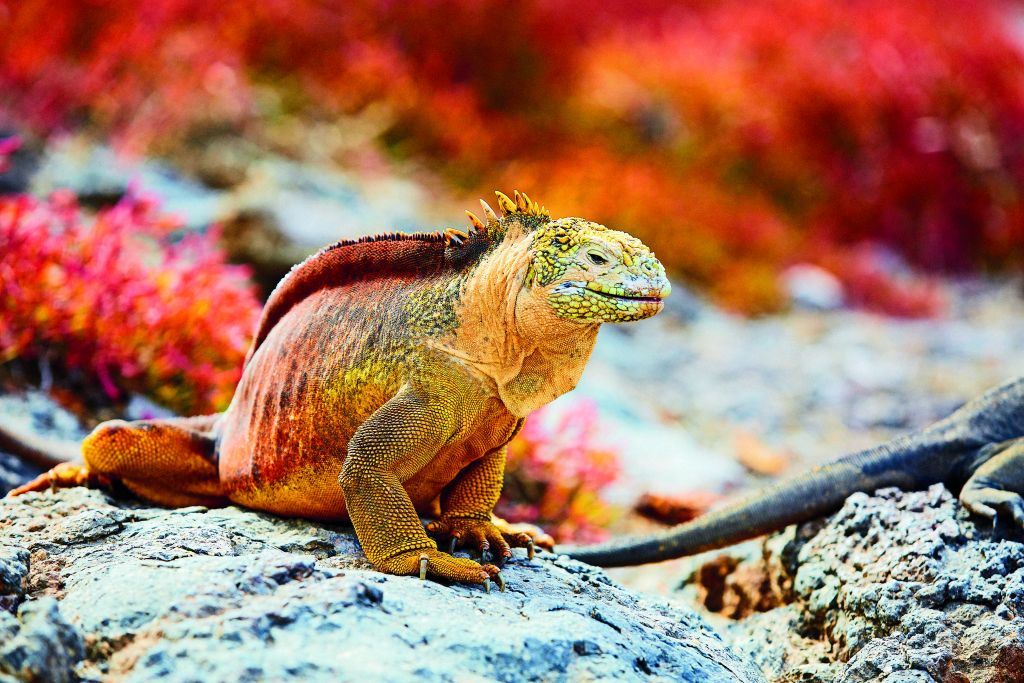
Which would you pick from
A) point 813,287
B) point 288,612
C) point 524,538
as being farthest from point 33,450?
point 813,287

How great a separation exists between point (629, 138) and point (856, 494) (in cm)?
828

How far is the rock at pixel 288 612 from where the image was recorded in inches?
88.2

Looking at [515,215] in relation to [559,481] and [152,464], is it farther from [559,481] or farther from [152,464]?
[559,481]

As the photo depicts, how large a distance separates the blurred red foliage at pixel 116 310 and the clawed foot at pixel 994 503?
3.16 meters

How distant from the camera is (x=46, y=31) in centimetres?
751

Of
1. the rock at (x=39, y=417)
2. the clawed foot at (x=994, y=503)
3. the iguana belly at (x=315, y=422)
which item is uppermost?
the clawed foot at (x=994, y=503)

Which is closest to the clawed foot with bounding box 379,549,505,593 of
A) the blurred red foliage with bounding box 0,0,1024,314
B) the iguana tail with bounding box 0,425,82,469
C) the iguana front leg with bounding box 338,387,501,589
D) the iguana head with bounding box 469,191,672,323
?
the iguana front leg with bounding box 338,387,501,589

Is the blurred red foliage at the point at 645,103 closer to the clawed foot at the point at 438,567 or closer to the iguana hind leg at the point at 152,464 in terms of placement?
the iguana hind leg at the point at 152,464

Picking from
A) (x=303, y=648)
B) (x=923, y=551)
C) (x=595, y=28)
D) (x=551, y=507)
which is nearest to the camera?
(x=303, y=648)

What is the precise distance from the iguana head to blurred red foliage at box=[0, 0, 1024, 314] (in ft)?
18.1

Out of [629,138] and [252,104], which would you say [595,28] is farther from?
[252,104]

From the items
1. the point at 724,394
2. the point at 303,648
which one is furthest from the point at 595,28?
the point at 303,648

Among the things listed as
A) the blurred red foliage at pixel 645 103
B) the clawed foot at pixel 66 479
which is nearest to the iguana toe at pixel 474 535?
the clawed foot at pixel 66 479

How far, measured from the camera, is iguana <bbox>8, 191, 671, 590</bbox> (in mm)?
2787
